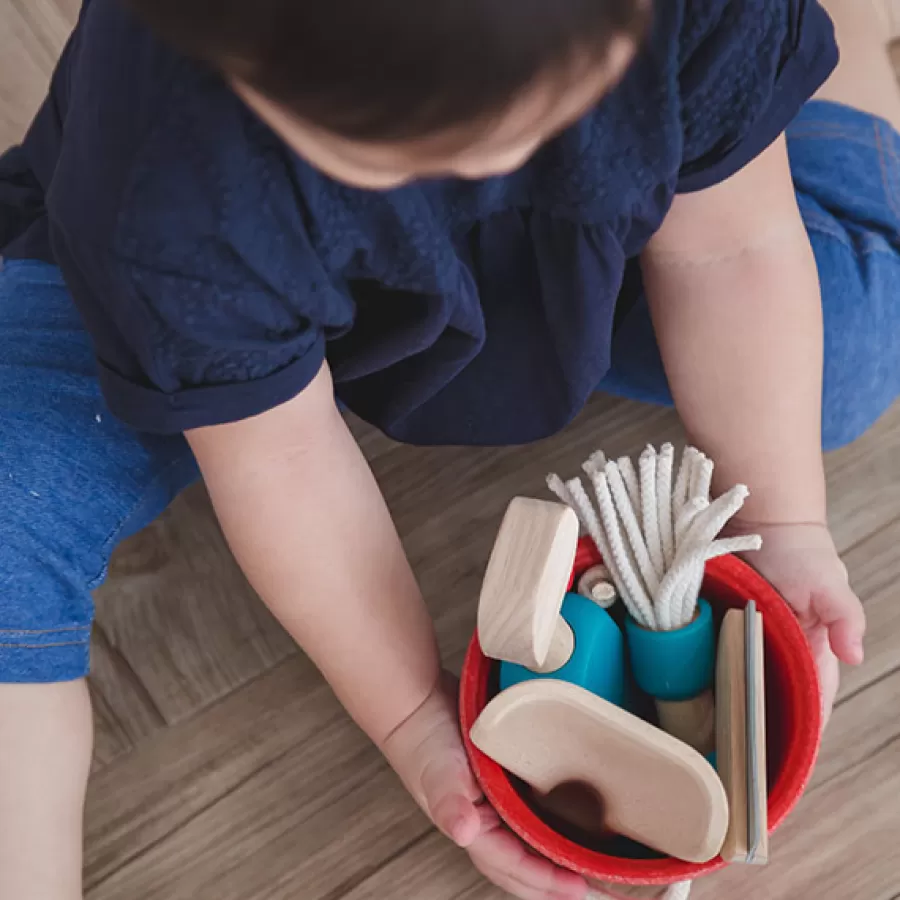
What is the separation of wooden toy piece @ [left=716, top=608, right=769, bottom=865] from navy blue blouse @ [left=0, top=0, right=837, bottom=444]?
0.48ft

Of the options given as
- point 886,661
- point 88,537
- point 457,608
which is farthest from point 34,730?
point 886,661

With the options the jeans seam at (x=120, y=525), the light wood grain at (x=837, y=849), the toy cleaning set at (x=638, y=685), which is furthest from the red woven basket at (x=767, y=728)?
the jeans seam at (x=120, y=525)

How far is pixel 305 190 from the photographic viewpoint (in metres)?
0.35

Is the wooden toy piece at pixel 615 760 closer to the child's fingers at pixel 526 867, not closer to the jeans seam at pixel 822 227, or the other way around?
the child's fingers at pixel 526 867

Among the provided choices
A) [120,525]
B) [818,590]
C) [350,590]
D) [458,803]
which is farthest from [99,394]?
[818,590]

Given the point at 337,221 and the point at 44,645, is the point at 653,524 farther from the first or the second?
the point at 44,645

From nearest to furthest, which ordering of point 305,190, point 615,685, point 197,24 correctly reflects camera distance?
point 197,24
point 305,190
point 615,685

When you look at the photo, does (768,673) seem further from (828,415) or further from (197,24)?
(197,24)

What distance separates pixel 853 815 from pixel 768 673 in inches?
5.7

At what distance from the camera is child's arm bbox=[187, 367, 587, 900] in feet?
1.46

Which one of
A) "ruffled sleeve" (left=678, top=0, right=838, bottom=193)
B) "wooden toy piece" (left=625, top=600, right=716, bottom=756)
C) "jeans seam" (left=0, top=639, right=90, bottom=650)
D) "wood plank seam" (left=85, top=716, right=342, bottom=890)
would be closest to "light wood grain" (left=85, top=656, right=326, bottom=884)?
"wood plank seam" (left=85, top=716, right=342, bottom=890)

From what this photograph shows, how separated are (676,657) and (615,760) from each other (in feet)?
0.25

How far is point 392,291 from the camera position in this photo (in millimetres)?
427

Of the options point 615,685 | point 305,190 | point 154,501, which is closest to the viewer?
point 305,190
